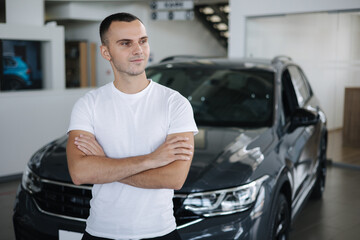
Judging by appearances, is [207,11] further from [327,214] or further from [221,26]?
[327,214]

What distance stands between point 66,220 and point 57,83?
6.40 meters

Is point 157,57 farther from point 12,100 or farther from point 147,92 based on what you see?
point 147,92

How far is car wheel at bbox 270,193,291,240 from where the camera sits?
265 cm

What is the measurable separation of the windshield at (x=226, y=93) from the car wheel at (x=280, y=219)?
0.65 m

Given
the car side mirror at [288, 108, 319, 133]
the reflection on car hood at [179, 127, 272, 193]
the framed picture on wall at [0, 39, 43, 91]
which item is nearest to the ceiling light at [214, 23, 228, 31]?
the framed picture on wall at [0, 39, 43, 91]

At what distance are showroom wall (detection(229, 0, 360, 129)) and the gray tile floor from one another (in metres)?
1.77

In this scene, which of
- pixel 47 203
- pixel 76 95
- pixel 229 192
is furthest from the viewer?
pixel 76 95

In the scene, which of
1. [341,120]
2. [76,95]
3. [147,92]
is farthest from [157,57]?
[147,92]

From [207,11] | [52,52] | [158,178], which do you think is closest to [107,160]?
[158,178]

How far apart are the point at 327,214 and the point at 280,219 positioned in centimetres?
188

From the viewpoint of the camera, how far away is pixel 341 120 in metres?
7.08

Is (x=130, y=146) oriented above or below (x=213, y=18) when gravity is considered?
below

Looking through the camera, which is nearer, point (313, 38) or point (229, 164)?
point (229, 164)

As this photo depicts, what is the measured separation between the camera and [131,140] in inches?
67.2
